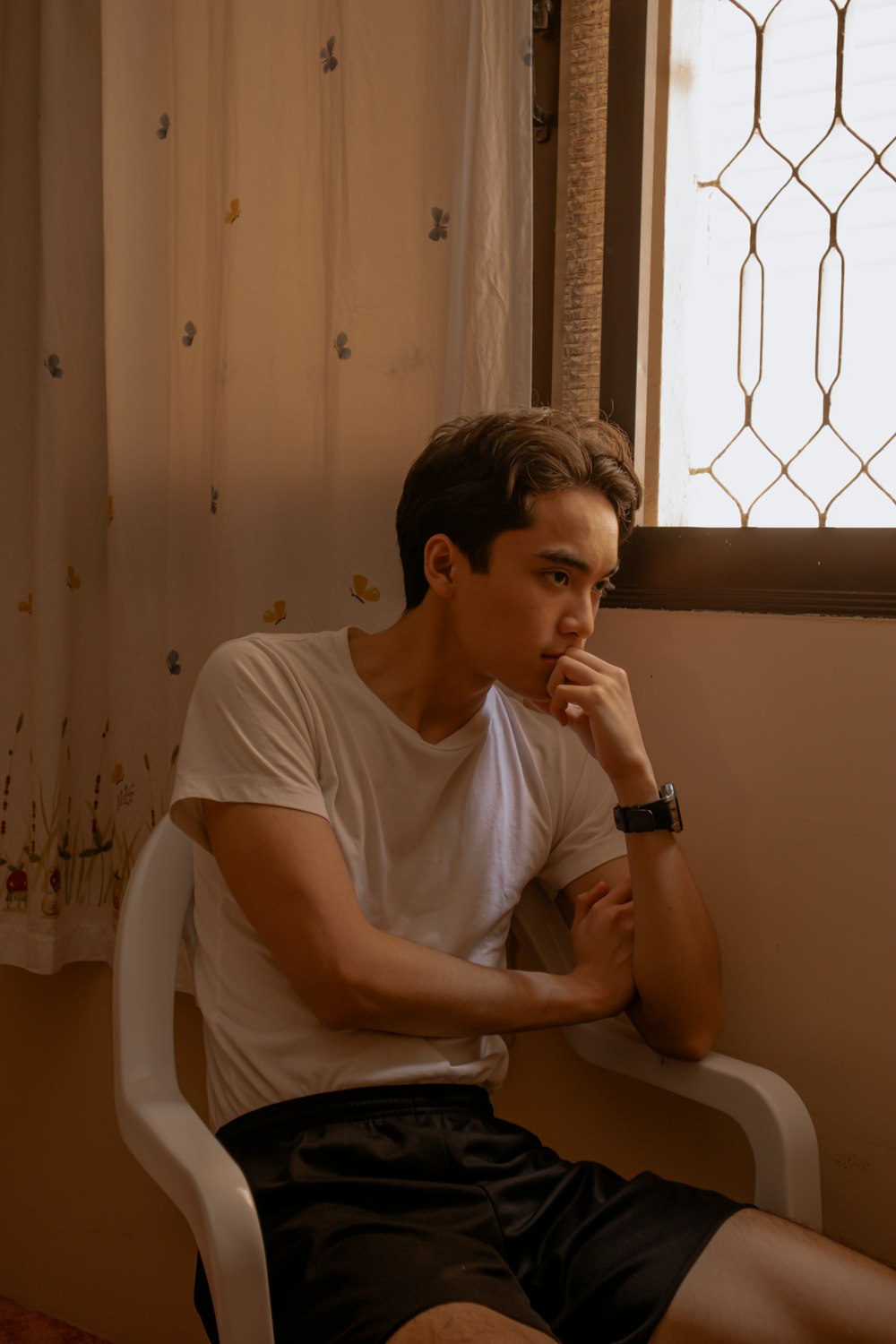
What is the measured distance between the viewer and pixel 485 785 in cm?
141

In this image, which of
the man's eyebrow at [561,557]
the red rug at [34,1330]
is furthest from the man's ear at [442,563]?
the red rug at [34,1330]

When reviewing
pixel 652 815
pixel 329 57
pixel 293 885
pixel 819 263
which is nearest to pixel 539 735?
pixel 652 815

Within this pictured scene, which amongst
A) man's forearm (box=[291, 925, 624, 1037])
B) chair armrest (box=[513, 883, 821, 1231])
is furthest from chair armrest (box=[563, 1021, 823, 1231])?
man's forearm (box=[291, 925, 624, 1037])

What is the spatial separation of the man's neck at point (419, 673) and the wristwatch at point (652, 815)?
0.24 meters

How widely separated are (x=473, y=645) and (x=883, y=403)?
61cm

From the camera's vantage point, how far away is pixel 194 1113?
3.68ft

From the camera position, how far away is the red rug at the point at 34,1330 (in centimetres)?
199

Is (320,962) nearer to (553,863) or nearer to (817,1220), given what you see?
(553,863)

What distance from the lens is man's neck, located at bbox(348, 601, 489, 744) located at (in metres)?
1.38

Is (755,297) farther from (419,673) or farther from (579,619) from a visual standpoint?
(419,673)

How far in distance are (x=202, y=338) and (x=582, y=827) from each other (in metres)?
0.93

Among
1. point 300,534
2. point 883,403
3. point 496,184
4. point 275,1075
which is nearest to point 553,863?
point 275,1075

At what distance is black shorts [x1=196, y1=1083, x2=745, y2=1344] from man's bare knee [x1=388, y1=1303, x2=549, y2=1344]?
0.04ft

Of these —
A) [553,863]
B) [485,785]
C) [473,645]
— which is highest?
[473,645]
